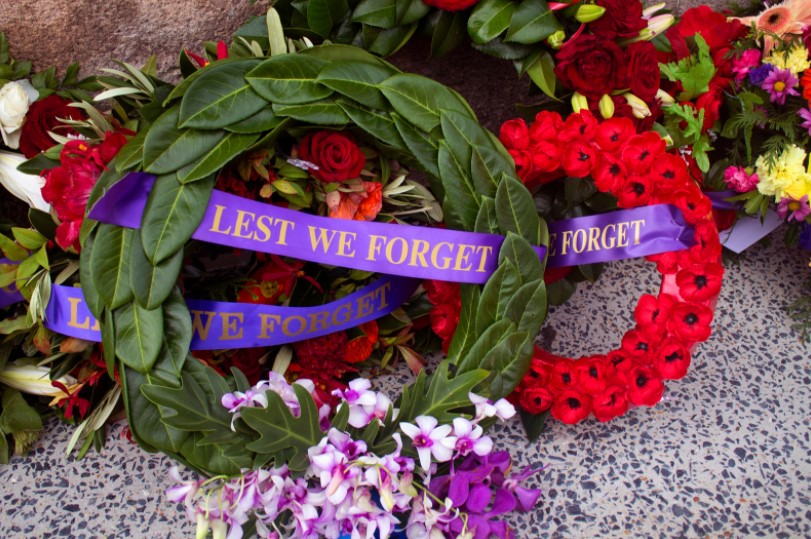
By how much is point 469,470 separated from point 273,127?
82 cm

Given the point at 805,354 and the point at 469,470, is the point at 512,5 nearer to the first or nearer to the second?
the point at 469,470

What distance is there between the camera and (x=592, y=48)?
1.77 meters

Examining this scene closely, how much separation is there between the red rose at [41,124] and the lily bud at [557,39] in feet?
3.82

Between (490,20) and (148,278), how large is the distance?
3.28ft

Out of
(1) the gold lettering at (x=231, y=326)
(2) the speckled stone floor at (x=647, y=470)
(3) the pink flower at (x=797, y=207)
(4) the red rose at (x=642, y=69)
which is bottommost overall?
(2) the speckled stone floor at (x=647, y=470)

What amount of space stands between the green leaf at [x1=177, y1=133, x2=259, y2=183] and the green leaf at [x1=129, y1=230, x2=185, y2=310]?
16 centimetres

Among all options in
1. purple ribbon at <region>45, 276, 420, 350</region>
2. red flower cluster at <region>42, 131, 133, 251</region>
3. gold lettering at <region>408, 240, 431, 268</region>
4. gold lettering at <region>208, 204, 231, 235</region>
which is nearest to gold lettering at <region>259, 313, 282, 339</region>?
purple ribbon at <region>45, 276, 420, 350</region>

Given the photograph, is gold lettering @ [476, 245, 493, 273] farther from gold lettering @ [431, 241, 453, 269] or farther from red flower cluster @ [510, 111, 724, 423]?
red flower cluster @ [510, 111, 724, 423]

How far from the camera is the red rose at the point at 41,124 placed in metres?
1.67

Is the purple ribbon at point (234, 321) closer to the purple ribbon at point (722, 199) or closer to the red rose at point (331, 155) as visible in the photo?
the red rose at point (331, 155)

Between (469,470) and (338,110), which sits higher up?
(338,110)

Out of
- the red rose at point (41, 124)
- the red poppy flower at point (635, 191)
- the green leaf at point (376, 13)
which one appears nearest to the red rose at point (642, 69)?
the red poppy flower at point (635, 191)

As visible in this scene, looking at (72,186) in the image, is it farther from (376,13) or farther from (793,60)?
(793,60)

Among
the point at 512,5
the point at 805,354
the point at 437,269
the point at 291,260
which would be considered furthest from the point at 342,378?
the point at 805,354
